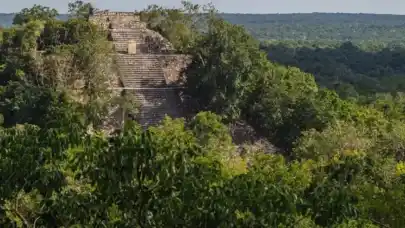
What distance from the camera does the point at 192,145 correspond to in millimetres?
10594

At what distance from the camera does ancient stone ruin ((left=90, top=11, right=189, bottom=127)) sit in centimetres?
2403

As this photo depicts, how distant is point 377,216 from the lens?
11.2m

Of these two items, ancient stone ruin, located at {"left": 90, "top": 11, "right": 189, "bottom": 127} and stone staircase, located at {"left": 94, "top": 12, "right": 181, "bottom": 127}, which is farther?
ancient stone ruin, located at {"left": 90, "top": 11, "right": 189, "bottom": 127}

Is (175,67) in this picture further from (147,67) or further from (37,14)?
(37,14)

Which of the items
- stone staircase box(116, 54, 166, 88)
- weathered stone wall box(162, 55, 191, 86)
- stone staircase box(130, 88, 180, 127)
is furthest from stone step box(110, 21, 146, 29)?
stone staircase box(130, 88, 180, 127)

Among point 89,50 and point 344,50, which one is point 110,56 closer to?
point 89,50

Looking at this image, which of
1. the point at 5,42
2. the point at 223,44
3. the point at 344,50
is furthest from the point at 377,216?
the point at 344,50

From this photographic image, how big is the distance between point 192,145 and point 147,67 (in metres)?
15.4

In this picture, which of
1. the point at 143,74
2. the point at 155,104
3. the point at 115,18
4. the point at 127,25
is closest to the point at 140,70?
the point at 143,74

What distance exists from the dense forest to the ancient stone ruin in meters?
0.64

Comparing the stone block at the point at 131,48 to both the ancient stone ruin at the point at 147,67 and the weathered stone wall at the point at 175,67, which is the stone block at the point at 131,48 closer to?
the ancient stone ruin at the point at 147,67

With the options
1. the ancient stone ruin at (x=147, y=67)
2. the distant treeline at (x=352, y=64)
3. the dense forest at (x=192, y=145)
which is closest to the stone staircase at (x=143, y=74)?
the ancient stone ruin at (x=147, y=67)

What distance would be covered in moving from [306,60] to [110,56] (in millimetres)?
57208

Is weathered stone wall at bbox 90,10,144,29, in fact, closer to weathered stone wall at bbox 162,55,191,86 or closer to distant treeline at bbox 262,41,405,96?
weathered stone wall at bbox 162,55,191,86
